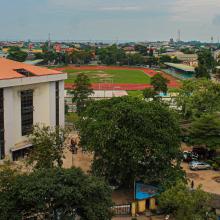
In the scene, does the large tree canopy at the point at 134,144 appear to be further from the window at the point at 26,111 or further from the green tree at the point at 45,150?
the window at the point at 26,111

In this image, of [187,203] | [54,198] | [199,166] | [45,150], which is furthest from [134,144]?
[54,198]

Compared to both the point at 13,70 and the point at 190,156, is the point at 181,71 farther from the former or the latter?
the point at 13,70

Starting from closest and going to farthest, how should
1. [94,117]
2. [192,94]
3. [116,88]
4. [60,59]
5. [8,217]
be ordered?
[8,217], [94,117], [192,94], [116,88], [60,59]

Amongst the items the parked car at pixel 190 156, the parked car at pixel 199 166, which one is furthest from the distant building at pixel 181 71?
the parked car at pixel 199 166

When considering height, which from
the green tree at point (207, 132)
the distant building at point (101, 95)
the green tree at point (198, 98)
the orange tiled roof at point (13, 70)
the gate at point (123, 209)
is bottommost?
the gate at point (123, 209)

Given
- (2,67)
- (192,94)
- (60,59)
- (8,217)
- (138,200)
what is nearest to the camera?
(8,217)

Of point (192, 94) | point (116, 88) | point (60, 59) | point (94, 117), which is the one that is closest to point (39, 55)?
point (60, 59)

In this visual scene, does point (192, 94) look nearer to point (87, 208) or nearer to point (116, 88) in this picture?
point (87, 208)

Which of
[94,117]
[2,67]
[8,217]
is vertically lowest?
[8,217]
